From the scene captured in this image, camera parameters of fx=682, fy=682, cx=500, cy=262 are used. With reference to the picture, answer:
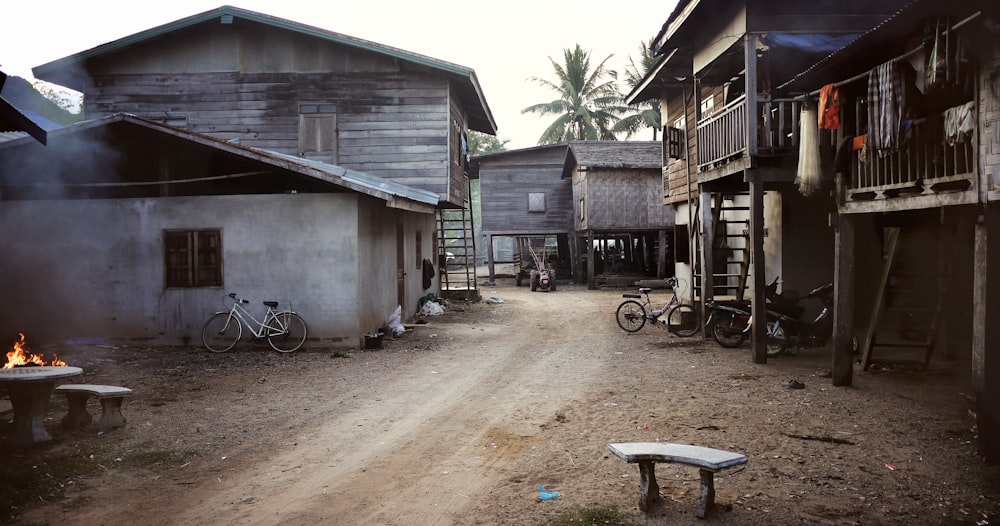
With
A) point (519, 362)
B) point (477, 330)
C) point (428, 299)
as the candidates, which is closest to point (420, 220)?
point (428, 299)

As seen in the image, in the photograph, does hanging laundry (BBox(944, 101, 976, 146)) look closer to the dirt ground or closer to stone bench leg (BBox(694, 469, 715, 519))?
the dirt ground

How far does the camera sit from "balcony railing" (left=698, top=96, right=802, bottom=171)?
11.2 metres

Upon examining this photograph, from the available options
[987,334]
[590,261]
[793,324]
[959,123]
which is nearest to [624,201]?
[590,261]

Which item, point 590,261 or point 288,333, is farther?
point 590,261

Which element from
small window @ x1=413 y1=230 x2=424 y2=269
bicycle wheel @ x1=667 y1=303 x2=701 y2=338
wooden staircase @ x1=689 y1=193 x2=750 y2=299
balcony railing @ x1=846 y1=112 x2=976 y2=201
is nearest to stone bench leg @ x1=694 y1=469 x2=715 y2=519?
balcony railing @ x1=846 y1=112 x2=976 y2=201

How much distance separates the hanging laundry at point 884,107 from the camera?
7.91m

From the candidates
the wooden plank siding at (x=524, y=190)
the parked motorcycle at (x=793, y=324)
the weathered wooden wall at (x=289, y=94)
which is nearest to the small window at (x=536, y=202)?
the wooden plank siding at (x=524, y=190)

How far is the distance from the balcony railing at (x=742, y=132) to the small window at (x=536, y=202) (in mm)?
18259

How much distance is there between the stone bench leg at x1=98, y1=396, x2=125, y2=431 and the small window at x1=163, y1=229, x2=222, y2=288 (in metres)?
6.12

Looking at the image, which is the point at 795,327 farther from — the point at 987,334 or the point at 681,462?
the point at 681,462

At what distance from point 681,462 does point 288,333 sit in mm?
9668

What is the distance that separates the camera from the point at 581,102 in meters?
44.4

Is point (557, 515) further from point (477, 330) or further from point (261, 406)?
point (477, 330)

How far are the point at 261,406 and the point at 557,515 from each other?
5.04m
